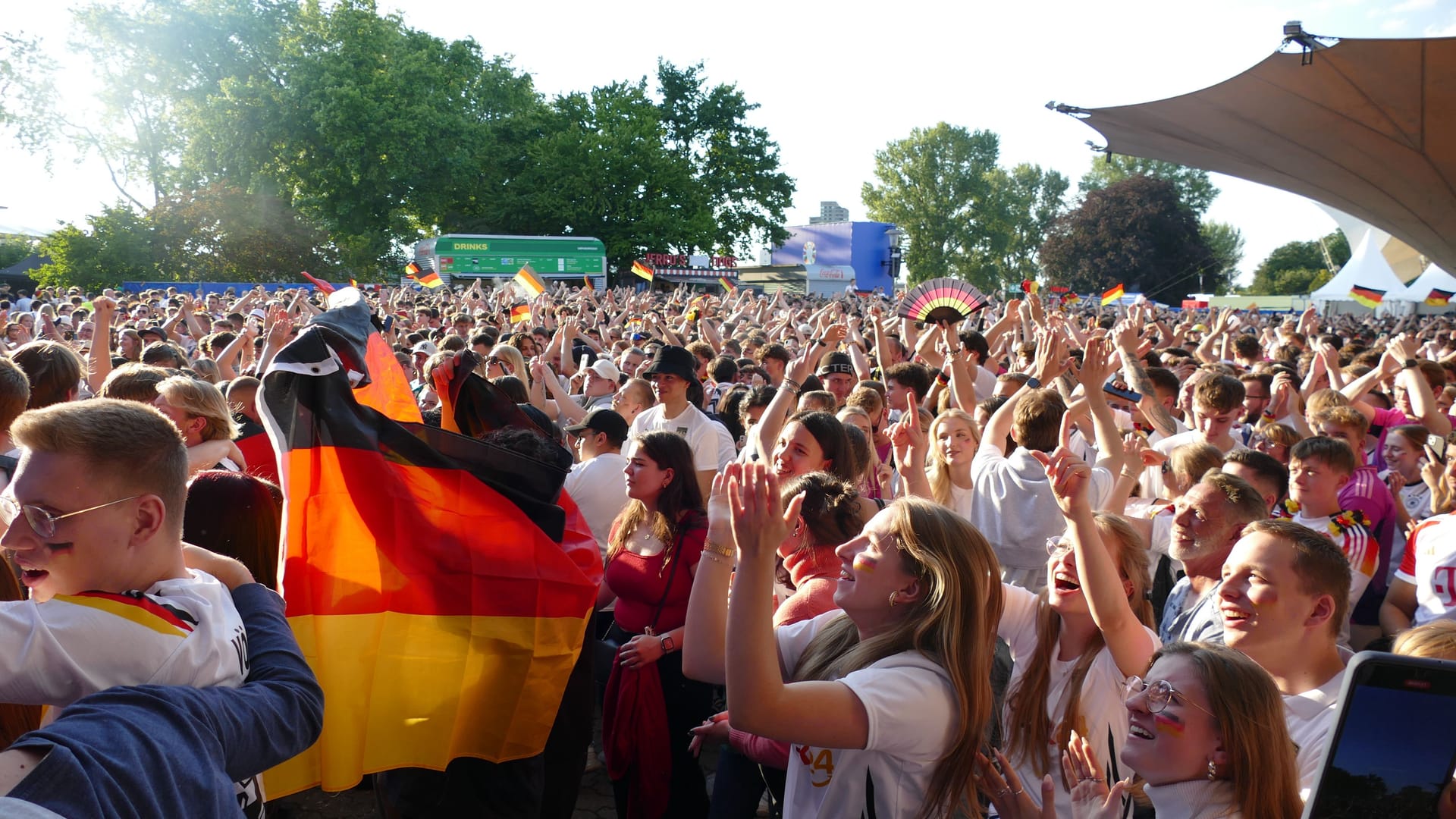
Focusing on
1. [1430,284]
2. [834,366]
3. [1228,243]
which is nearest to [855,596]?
[834,366]

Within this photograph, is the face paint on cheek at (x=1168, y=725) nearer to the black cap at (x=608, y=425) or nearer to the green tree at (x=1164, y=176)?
the black cap at (x=608, y=425)

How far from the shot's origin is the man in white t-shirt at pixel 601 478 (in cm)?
534

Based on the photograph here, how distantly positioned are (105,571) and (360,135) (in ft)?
146

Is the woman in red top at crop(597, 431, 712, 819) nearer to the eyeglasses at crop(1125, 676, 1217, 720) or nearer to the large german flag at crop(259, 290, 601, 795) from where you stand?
the large german flag at crop(259, 290, 601, 795)

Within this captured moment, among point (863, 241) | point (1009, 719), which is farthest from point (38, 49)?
point (1009, 719)

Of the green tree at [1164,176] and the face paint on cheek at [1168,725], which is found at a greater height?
the green tree at [1164,176]

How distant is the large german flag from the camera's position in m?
3.07

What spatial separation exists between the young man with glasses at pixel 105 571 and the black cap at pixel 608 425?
3.38 metres

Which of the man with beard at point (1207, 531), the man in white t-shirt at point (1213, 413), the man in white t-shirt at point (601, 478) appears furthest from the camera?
the man in white t-shirt at point (1213, 413)

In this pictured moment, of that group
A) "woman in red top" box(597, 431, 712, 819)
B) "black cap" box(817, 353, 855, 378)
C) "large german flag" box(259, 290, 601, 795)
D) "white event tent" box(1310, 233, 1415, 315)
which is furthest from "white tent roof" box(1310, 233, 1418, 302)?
"large german flag" box(259, 290, 601, 795)

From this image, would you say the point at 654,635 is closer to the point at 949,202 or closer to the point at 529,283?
the point at 529,283

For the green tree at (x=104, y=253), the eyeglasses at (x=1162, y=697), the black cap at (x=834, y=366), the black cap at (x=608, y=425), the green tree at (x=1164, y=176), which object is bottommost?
the eyeglasses at (x=1162, y=697)

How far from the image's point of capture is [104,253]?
3838 centimetres

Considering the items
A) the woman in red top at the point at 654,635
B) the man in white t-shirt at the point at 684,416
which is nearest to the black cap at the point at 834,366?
the man in white t-shirt at the point at 684,416
